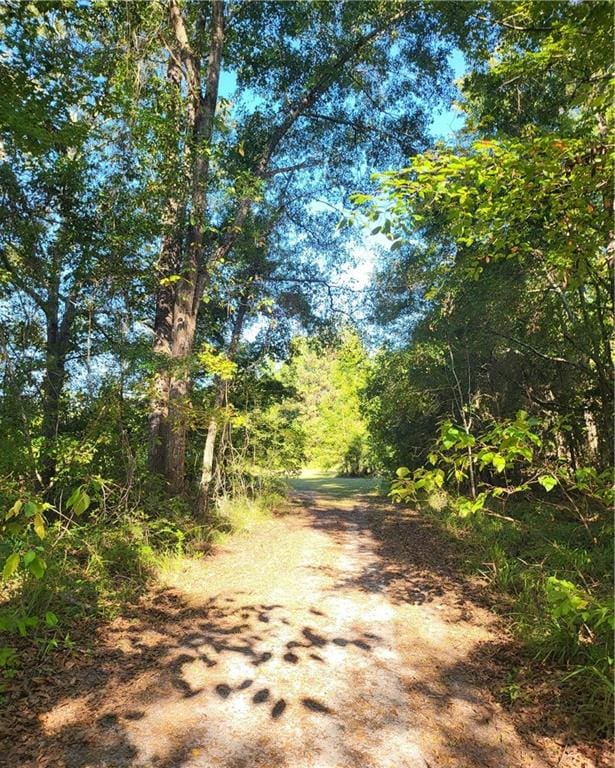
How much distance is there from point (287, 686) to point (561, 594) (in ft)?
7.23

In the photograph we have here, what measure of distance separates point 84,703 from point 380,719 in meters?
2.18

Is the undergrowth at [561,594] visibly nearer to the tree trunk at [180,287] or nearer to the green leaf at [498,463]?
the green leaf at [498,463]

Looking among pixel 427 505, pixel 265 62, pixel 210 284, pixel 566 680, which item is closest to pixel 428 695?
pixel 566 680

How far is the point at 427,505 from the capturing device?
1309 centimetres

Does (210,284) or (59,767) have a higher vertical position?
(210,284)

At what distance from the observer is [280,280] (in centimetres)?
1259

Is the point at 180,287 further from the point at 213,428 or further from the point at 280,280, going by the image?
the point at 280,280

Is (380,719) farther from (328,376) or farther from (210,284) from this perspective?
(328,376)

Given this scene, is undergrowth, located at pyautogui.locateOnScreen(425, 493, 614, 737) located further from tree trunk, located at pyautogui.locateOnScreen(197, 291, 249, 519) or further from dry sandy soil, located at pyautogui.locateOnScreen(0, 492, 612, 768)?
tree trunk, located at pyautogui.locateOnScreen(197, 291, 249, 519)

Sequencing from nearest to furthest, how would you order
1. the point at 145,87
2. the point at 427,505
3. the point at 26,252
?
the point at 26,252 → the point at 145,87 → the point at 427,505

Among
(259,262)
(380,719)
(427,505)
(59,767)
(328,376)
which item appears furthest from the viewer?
(328,376)

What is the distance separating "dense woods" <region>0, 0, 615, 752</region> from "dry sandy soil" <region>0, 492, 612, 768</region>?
22.1 inches

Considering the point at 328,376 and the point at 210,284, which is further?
the point at 328,376

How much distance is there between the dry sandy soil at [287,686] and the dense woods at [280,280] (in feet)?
1.84
